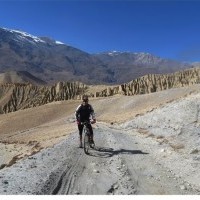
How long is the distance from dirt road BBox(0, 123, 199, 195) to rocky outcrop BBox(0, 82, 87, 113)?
149 m

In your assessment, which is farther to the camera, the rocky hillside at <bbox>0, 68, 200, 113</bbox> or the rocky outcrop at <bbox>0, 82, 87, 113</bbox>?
the rocky outcrop at <bbox>0, 82, 87, 113</bbox>

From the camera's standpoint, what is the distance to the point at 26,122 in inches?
3580

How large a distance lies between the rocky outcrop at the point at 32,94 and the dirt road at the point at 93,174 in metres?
149

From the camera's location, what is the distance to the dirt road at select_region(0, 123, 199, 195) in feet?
44.4

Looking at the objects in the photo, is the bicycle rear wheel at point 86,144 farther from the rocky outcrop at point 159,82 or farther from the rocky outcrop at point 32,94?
the rocky outcrop at point 32,94

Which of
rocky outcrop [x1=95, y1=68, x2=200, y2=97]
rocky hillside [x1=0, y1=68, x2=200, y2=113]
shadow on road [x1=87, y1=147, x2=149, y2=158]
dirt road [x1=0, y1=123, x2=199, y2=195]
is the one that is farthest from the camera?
rocky hillside [x1=0, y1=68, x2=200, y2=113]

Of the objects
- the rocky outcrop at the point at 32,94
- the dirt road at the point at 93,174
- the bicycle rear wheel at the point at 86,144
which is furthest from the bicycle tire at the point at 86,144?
the rocky outcrop at the point at 32,94

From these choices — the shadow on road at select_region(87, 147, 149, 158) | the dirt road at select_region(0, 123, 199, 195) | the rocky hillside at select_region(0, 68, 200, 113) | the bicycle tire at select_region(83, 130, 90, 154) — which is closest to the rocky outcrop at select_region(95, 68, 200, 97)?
the rocky hillside at select_region(0, 68, 200, 113)

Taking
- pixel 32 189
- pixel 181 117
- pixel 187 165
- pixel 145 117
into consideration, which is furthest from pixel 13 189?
pixel 145 117

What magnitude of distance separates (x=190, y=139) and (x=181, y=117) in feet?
22.7

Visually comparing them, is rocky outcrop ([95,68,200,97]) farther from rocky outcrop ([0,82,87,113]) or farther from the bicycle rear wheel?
the bicycle rear wheel

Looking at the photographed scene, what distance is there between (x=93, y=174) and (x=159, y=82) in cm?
15877

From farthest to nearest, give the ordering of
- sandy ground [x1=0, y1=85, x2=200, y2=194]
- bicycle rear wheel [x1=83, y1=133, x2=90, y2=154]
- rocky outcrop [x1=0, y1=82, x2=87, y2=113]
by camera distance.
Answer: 1. rocky outcrop [x1=0, y1=82, x2=87, y2=113]
2. bicycle rear wheel [x1=83, y1=133, x2=90, y2=154]
3. sandy ground [x1=0, y1=85, x2=200, y2=194]
